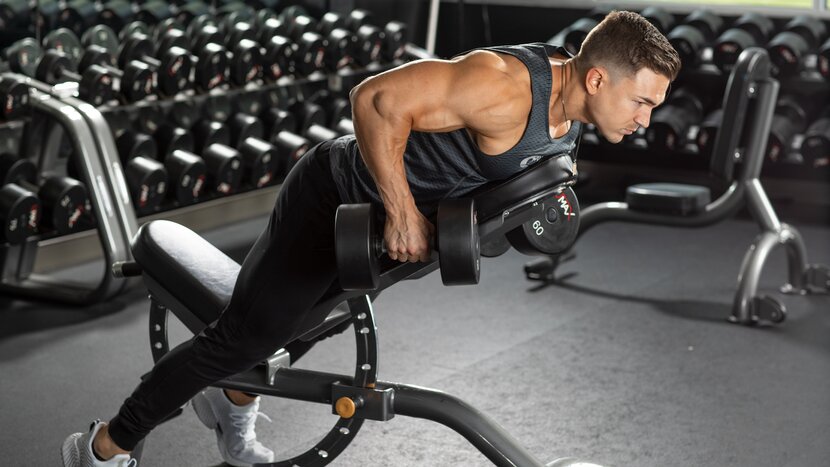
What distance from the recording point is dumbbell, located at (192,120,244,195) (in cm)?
448

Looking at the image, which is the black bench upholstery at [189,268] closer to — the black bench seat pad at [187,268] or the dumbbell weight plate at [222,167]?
the black bench seat pad at [187,268]

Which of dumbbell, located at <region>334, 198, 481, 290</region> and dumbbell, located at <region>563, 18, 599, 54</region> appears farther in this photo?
dumbbell, located at <region>563, 18, 599, 54</region>

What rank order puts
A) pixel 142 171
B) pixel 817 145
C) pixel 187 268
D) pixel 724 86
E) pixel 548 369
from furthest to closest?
1. pixel 724 86
2. pixel 817 145
3. pixel 142 171
4. pixel 548 369
5. pixel 187 268

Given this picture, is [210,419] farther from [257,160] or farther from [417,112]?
[257,160]

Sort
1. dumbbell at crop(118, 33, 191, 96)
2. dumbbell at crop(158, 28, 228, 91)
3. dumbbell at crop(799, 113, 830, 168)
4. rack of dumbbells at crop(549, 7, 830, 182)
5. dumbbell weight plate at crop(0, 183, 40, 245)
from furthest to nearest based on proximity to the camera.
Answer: rack of dumbbells at crop(549, 7, 830, 182) < dumbbell at crop(799, 113, 830, 168) < dumbbell at crop(158, 28, 228, 91) < dumbbell at crop(118, 33, 191, 96) < dumbbell weight plate at crop(0, 183, 40, 245)

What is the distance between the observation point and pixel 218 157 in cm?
449

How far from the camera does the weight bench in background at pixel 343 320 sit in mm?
1940

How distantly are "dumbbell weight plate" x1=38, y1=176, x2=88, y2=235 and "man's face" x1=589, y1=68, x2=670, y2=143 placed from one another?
2582 millimetres

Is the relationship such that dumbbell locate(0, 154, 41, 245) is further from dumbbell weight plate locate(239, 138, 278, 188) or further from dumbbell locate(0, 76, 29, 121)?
dumbbell weight plate locate(239, 138, 278, 188)

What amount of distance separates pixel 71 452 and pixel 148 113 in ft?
8.77

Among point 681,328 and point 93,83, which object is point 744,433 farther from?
point 93,83

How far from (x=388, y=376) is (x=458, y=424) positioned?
1204 mm

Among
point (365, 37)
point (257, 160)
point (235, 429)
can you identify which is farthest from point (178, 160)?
point (235, 429)

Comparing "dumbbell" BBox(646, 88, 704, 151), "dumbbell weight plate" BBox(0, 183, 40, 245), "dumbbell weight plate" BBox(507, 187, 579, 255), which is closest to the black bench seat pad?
"dumbbell weight plate" BBox(507, 187, 579, 255)
